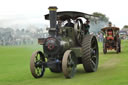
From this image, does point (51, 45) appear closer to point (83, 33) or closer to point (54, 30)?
point (54, 30)

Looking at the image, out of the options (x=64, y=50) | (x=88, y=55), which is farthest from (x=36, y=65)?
(x=88, y=55)

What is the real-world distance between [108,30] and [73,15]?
11.2 m

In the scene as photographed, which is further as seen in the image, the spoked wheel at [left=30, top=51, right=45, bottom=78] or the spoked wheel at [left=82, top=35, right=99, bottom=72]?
the spoked wheel at [left=82, top=35, right=99, bottom=72]

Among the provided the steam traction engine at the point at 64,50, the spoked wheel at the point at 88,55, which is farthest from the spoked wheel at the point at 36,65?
the spoked wheel at the point at 88,55

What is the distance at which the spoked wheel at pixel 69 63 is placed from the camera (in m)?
8.38

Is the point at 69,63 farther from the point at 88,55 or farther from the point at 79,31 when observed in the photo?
the point at 79,31

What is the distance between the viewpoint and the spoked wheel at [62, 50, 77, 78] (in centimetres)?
838

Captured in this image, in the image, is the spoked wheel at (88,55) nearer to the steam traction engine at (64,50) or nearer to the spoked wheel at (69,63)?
the steam traction engine at (64,50)

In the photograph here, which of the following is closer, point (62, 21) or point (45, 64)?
point (45, 64)

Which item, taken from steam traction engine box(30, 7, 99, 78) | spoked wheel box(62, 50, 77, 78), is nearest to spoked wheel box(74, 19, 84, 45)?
steam traction engine box(30, 7, 99, 78)

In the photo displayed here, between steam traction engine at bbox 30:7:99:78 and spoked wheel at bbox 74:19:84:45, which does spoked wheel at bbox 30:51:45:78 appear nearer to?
steam traction engine at bbox 30:7:99:78

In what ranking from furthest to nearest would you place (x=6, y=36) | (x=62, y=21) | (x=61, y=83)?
(x=6, y=36)
(x=62, y=21)
(x=61, y=83)

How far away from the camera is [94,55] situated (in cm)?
1093

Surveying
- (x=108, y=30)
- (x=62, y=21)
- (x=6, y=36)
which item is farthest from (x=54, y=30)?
→ (x=6, y=36)
